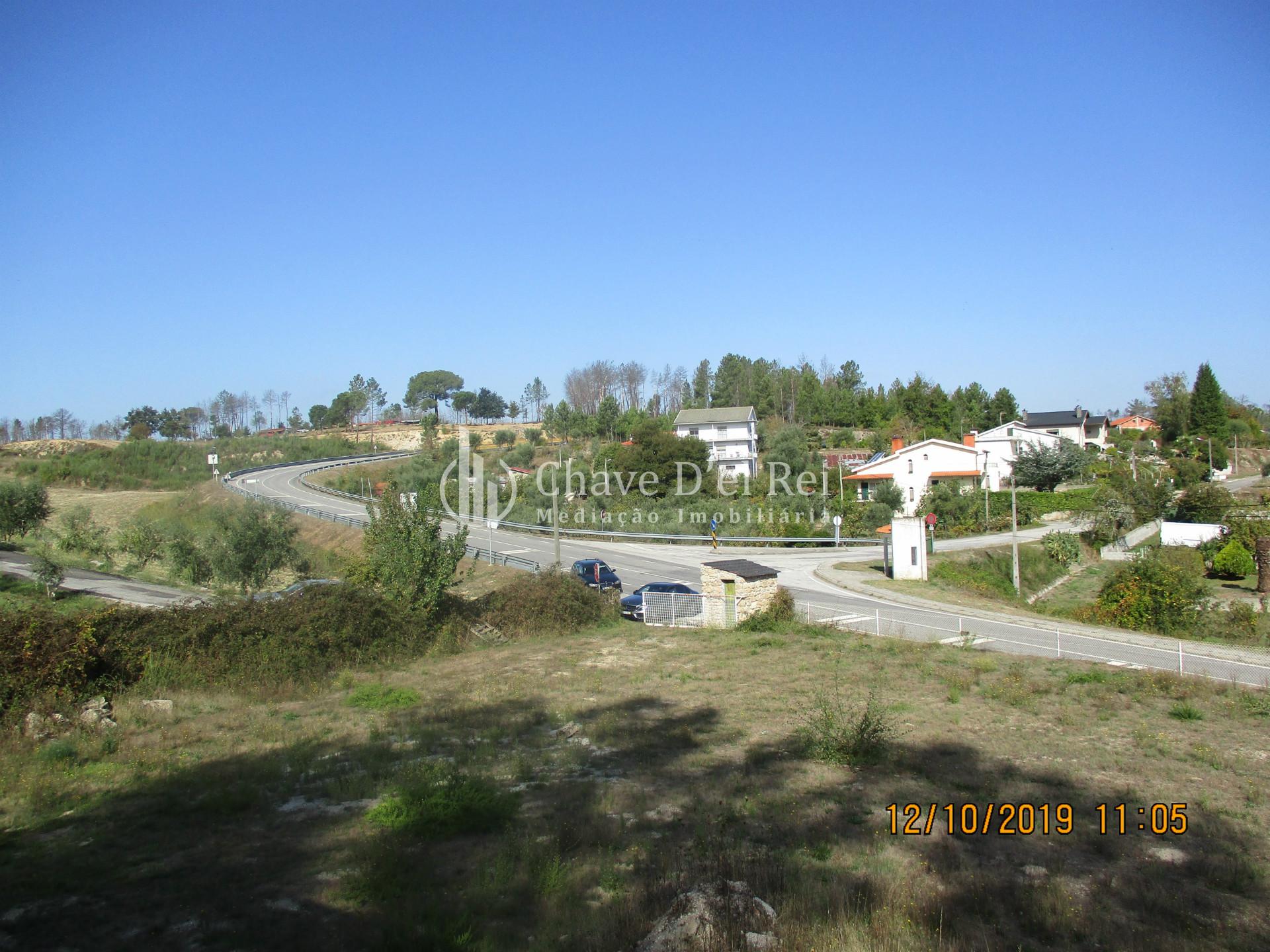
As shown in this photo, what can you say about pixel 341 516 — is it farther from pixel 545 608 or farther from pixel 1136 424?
pixel 1136 424

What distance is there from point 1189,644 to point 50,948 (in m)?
25.6

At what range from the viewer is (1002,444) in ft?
242

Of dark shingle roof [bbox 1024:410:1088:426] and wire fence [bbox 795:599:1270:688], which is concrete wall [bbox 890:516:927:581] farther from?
dark shingle roof [bbox 1024:410:1088:426]

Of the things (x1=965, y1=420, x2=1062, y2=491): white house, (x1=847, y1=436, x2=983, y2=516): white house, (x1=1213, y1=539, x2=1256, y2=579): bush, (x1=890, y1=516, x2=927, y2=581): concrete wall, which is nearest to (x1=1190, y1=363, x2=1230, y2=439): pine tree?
(x1=965, y1=420, x2=1062, y2=491): white house

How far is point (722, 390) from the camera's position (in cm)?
12875

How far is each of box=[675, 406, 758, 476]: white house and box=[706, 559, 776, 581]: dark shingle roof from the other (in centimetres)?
6032

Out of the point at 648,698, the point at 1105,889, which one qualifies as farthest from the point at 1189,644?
the point at 1105,889

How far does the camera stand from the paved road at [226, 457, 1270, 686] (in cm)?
1997

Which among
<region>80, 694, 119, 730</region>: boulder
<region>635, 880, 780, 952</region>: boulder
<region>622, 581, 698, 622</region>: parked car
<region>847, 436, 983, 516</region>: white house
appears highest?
<region>847, 436, 983, 516</region>: white house

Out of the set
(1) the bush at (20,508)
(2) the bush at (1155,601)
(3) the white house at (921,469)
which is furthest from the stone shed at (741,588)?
(3) the white house at (921,469)

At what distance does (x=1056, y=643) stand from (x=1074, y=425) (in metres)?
76.4

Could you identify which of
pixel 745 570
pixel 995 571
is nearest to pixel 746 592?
pixel 745 570

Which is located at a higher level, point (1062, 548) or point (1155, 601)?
point (1155, 601)

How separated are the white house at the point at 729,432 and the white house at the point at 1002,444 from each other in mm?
22504
